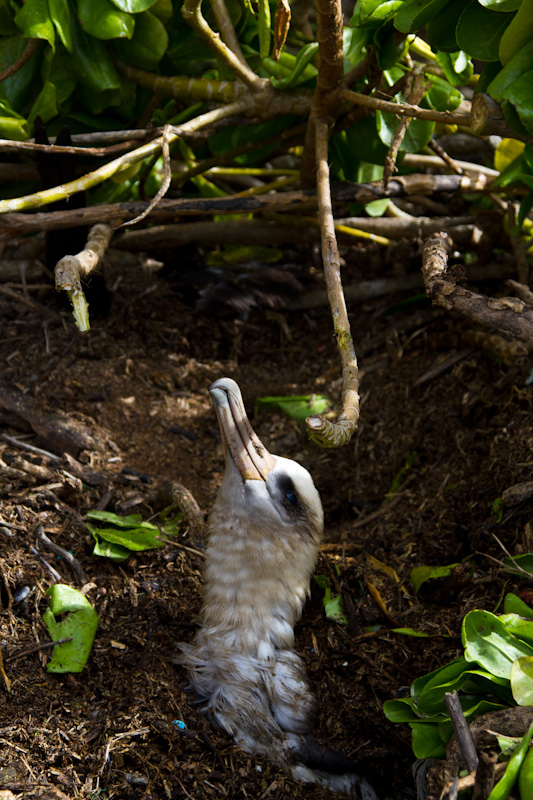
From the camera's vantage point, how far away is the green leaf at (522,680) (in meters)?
1.42

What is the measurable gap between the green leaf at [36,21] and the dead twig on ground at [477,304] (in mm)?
1505

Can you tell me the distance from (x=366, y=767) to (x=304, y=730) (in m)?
0.21

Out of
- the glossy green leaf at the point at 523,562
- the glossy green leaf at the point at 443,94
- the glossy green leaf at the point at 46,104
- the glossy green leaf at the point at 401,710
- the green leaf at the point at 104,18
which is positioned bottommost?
the glossy green leaf at the point at 401,710

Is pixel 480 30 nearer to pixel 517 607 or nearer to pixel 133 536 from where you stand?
pixel 517 607

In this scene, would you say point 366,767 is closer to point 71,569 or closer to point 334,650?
point 334,650

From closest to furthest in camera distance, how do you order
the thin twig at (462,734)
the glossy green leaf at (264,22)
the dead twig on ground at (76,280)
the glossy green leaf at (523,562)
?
the thin twig at (462,734)
the dead twig on ground at (76,280)
the glossy green leaf at (523,562)
the glossy green leaf at (264,22)

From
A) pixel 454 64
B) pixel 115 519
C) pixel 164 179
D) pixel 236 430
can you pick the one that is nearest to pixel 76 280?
pixel 164 179

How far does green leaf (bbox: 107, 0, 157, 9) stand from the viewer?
222cm

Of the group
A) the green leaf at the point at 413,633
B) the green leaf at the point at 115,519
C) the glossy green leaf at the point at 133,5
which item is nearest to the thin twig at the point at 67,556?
the green leaf at the point at 115,519

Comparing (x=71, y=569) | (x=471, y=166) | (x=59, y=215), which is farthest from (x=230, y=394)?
(x=471, y=166)

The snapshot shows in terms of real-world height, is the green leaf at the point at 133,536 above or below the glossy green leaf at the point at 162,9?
below

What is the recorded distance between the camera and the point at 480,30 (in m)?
1.84

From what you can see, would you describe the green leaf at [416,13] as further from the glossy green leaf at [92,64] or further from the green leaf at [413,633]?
the green leaf at [413,633]

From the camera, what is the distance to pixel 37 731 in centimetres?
176
